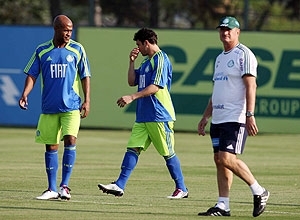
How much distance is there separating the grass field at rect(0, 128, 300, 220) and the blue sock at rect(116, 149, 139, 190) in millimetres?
223

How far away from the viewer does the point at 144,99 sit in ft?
47.0

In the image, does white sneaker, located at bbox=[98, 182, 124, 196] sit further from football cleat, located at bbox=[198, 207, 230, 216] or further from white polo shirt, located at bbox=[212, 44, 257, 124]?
white polo shirt, located at bbox=[212, 44, 257, 124]

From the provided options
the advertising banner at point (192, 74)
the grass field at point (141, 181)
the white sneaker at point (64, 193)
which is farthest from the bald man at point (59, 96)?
the advertising banner at point (192, 74)

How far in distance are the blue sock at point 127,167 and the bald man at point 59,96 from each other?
24.6 inches

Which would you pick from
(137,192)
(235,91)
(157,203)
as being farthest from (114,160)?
(235,91)

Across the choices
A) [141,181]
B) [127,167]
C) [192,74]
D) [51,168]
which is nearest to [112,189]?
[127,167]

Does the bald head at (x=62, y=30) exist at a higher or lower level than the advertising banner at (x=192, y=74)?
higher

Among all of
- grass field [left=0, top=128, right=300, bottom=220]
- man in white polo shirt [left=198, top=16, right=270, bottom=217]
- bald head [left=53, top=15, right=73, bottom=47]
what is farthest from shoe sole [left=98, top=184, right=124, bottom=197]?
bald head [left=53, top=15, right=73, bottom=47]

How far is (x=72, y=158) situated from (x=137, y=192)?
124 centimetres

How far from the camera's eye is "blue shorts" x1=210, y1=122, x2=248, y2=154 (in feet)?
39.5

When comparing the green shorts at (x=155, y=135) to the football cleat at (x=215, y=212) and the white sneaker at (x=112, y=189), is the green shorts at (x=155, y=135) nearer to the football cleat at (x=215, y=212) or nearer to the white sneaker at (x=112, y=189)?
the white sneaker at (x=112, y=189)

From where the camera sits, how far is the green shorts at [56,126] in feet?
45.4

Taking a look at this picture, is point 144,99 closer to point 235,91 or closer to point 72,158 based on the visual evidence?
point 72,158

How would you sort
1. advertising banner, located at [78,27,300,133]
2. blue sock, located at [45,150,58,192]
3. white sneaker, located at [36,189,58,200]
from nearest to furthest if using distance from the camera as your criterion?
white sneaker, located at [36,189,58,200]
blue sock, located at [45,150,58,192]
advertising banner, located at [78,27,300,133]
